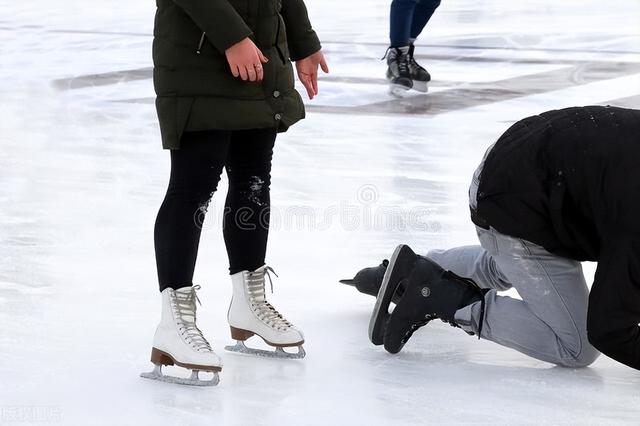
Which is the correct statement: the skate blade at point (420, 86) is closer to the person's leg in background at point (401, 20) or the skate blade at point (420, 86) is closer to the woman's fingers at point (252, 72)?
the person's leg in background at point (401, 20)

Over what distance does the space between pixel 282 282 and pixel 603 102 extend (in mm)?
2798

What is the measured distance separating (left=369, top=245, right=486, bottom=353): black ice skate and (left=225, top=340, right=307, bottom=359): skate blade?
0.15 m

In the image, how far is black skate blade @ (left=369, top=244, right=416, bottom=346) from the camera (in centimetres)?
234

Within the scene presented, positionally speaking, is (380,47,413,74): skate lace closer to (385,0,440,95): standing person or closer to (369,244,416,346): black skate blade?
(385,0,440,95): standing person

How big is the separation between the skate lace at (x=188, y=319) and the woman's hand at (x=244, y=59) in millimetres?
414

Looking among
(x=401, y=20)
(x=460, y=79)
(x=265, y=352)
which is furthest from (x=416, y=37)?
(x=265, y=352)

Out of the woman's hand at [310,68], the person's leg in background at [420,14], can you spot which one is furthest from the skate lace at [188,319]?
the person's leg in background at [420,14]

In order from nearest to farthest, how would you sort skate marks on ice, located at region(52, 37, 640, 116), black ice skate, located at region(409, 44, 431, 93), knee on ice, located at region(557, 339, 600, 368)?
1. knee on ice, located at region(557, 339, 600, 368)
2. skate marks on ice, located at region(52, 37, 640, 116)
3. black ice skate, located at region(409, 44, 431, 93)

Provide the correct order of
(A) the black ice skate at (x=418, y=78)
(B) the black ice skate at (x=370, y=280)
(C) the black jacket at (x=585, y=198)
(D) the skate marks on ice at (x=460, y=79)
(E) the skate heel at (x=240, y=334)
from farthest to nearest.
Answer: (A) the black ice skate at (x=418, y=78) < (D) the skate marks on ice at (x=460, y=79) < (B) the black ice skate at (x=370, y=280) < (E) the skate heel at (x=240, y=334) < (C) the black jacket at (x=585, y=198)

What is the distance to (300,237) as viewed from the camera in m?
3.25

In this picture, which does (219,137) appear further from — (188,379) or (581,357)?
(581,357)

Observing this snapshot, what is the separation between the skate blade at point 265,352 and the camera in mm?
2308

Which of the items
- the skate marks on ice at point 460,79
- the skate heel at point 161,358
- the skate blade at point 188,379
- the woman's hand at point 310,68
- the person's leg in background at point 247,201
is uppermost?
the woman's hand at point 310,68

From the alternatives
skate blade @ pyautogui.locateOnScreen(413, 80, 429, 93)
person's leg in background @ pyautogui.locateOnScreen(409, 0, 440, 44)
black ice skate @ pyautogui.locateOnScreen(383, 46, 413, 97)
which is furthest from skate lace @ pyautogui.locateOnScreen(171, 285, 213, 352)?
person's leg in background @ pyautogui.locateOnScreen(409, 0, 440, 44)
